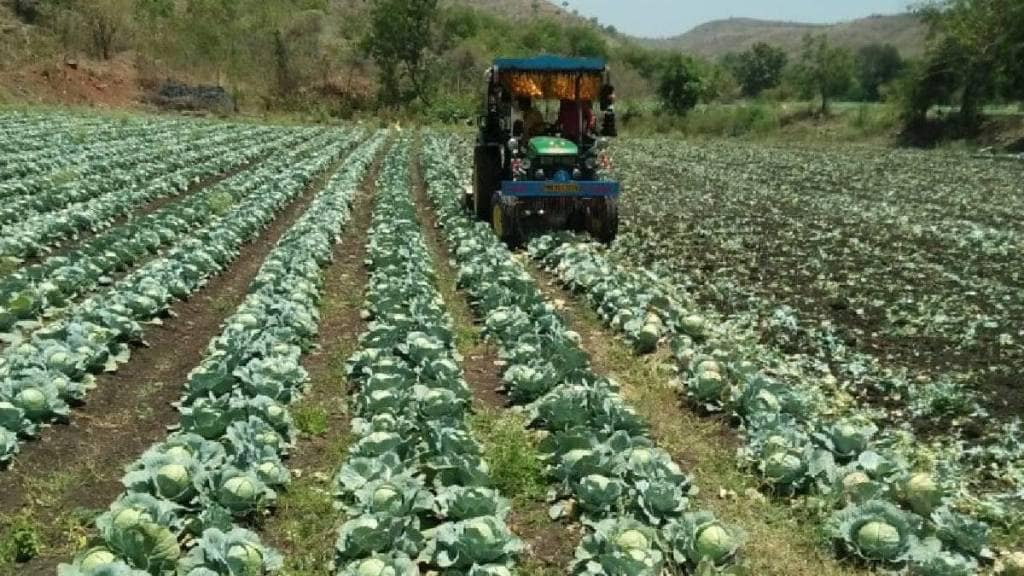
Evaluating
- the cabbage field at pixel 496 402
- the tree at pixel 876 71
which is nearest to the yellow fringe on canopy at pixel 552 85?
the cabbage field at pixel 496 402

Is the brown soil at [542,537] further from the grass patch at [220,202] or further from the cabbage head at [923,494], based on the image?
the grass patch at [220,202]

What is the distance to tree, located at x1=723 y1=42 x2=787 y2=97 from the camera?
122750mm

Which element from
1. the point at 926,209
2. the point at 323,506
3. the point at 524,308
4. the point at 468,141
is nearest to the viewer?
the point at 323,506

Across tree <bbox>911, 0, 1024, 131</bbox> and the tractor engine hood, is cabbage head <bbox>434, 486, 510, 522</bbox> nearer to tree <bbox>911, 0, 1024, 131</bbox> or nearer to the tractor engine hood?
the tractor engine hood

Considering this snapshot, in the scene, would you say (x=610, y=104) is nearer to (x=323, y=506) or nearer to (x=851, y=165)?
(x=323, y=506)

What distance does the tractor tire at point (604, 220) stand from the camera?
14.7m

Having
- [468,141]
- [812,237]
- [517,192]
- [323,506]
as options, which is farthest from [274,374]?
[468,141]

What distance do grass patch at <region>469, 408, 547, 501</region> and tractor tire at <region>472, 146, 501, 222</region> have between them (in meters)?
8.76

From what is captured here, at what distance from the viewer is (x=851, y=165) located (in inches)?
1252

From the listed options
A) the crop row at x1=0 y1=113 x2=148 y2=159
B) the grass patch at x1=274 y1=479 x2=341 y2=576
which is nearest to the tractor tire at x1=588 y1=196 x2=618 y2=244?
the grass patch at x1=274 y1=479 x2=341 y2=576

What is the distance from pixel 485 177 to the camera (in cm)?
1573

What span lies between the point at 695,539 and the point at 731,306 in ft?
20.8

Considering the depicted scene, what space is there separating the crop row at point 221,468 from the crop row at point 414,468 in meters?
0.49

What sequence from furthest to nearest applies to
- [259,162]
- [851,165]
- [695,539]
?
[851,165] < [259,162] < [695,539]
